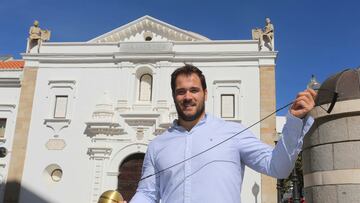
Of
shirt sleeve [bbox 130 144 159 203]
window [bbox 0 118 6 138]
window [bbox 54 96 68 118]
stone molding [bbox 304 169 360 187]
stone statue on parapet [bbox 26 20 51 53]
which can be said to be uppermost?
stone statue on parapet [bbox 26 20 51 53]

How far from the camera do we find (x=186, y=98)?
90.0 inches

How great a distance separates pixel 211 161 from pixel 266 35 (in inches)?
632

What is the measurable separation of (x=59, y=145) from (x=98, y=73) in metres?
3.46

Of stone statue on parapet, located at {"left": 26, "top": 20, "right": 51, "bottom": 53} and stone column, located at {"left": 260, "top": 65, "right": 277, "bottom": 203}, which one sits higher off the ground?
stone statue on parapet, located at {"left": 26, "top": 20, "right": 51, "bottom": 53}

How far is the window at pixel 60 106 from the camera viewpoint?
671 inches

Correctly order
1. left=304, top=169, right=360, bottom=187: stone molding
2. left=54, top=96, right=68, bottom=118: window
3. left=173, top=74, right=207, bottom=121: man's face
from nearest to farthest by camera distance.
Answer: left=173, top=74, right=207, bottom=121: man's face, left=304, top=169, right=360, bottom=187: stone molding, left=54, top=96, right=68, bottom=118: window

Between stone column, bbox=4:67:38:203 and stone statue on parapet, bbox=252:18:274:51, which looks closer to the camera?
stone column, bbox=4:67:38:203

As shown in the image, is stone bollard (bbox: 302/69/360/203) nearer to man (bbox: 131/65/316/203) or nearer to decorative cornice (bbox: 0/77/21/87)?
man (bbox: 131/65/316/203)

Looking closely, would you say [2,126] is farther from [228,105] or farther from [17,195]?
[228,105]

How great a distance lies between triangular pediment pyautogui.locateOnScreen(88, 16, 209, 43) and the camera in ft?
59.9

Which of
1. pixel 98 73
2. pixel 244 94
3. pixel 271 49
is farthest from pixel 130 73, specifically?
pixel 271 49

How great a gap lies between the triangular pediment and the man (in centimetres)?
1606

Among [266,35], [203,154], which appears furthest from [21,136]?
[203,154]

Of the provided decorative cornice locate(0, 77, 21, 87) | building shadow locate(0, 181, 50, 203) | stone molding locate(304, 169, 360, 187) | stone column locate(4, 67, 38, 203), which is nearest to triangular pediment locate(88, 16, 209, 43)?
stone column locate(4, 67, 38, 203)
